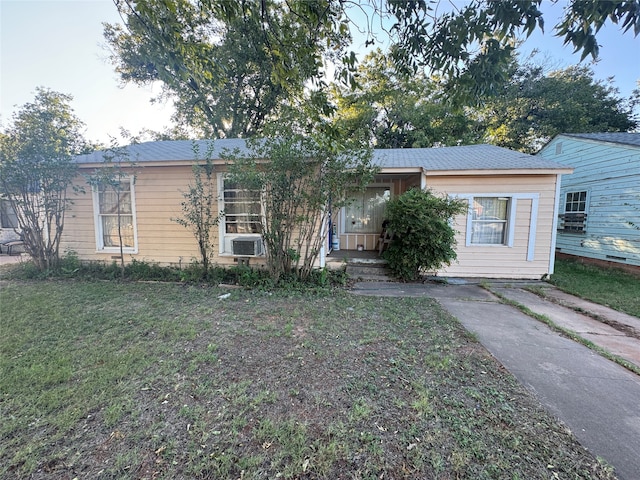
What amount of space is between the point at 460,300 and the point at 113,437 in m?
5.00

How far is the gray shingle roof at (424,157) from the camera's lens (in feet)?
19.9

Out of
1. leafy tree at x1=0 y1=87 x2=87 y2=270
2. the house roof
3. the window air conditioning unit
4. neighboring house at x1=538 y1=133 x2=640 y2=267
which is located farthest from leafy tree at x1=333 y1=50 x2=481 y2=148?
leafy tree at x1=0 y1=87 x2=87 y2=270

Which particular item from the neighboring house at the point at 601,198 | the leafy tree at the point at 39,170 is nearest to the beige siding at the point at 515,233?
the neighboring house at the point at 601,198

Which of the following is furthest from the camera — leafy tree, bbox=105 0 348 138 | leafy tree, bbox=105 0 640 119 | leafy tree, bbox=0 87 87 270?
leafy tree, bbox=0 87 87 270

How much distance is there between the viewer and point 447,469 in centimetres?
154

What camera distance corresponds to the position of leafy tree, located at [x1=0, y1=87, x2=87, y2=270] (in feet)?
17.6

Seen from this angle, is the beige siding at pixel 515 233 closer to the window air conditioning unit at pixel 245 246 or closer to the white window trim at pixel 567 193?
the white window trim at pixel 567 193

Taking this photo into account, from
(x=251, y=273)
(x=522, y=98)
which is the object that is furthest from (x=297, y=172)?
(x=522, y=98)

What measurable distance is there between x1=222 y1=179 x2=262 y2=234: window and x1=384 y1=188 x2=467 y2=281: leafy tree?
315cm

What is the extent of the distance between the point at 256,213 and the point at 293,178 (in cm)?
131

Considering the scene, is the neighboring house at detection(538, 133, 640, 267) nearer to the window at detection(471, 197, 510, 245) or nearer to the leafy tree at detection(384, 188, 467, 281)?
the window at detection(471, 197, 510, 245)

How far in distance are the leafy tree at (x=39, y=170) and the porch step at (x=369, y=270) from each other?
21.8 feet

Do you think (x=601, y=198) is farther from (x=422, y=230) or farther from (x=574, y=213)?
(x=422, y=230)

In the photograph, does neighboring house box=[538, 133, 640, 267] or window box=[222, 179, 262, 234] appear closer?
window box=[222, 179, 262, 234]
